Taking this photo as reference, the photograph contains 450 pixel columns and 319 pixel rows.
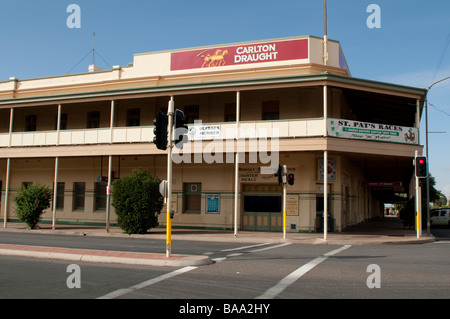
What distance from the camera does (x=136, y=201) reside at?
66.8 ft

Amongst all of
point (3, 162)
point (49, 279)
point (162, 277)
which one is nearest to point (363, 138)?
point (162, 277)

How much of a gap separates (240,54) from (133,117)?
741cm

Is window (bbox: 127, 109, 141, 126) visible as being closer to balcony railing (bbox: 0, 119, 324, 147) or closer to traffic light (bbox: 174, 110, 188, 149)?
balcony railing (bbox: 0, 119, 324, 147)

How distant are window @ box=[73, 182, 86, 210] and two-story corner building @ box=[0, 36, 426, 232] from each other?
6 centimetres

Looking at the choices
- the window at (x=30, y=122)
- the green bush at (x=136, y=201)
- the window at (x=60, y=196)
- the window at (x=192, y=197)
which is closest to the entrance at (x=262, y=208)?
the window at (x=192, y=197)

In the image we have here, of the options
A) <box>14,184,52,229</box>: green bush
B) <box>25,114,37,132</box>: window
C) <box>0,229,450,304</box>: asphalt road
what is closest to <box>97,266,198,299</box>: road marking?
<box>0,229,450,304</box>: asphalt road

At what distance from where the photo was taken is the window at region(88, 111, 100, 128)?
27.0 m

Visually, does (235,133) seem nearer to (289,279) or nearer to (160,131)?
(160,131)

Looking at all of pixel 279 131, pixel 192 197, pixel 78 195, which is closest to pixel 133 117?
pixel 192 197

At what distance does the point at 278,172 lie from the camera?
18.1m

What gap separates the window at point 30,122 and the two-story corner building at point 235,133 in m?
1.61

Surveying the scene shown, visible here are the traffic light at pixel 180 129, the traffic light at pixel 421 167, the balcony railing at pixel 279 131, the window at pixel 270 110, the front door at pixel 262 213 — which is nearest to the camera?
the traffic light at pixel 180 129

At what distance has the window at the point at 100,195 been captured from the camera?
2666cm

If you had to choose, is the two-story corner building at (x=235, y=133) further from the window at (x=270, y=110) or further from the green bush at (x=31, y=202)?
the green bush at (x=31, y=202)
